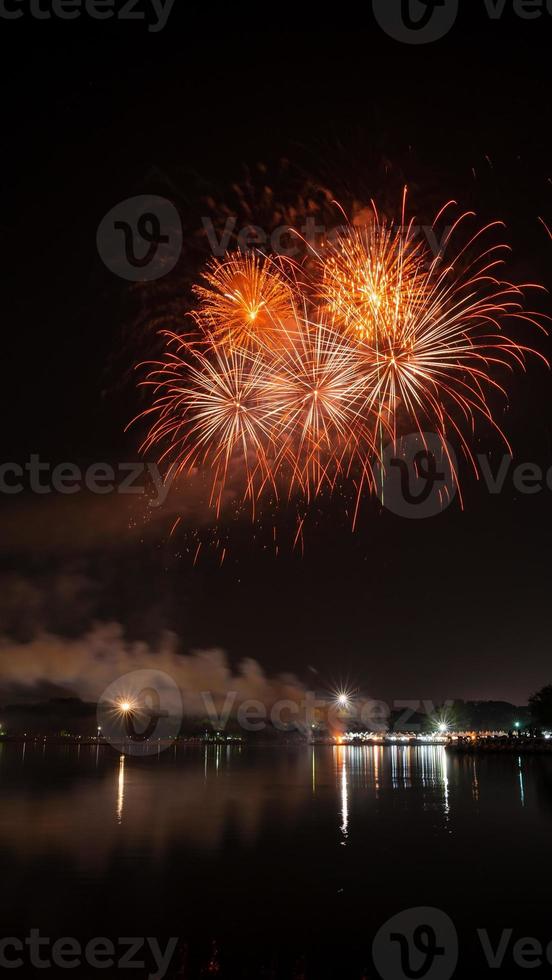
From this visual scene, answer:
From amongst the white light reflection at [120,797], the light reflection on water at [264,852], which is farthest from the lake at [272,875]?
the white light reflection at [120,797]

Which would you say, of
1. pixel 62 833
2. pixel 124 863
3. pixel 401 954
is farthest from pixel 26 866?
pixel 401 954

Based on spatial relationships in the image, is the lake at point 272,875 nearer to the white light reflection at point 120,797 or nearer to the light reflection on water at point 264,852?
the light reflection on water at point 264,852

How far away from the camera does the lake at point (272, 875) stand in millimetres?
13164

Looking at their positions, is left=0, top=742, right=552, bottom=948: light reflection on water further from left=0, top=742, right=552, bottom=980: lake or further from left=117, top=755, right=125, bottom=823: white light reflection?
left=117, top=755, right=125, bottom=823: white light reflection

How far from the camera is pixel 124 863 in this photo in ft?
66.0

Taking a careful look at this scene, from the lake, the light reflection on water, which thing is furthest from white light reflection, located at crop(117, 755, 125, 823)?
the lake

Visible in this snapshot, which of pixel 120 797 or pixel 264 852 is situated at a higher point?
pixel 120 797

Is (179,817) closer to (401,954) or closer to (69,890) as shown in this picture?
(69,890)

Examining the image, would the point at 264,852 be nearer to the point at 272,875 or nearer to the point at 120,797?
the point at 272,875

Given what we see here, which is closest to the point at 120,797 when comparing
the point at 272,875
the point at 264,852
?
the point at 264,852

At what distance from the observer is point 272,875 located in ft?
61.4

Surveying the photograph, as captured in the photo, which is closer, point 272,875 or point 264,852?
point 272,875

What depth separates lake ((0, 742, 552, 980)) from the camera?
13.2 meters

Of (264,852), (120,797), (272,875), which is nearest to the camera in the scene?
(272,875)
